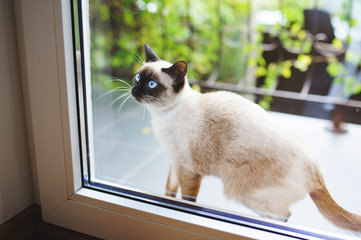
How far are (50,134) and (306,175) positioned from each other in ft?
2.03

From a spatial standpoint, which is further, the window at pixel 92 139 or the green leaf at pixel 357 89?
the green leaf at pixel 357 89

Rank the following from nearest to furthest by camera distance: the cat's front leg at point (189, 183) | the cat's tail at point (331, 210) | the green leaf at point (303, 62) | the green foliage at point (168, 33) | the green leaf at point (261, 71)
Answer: the cat's tail at point (331, 210) < the cat's front leg at point (189, 183) < the green foliage at point (168, 33) < the green leaf at point (303, 62) < the green leaf at point (261, 71)

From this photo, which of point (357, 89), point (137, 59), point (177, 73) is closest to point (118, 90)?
point (137, 59)

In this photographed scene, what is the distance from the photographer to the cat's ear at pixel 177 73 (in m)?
0.65

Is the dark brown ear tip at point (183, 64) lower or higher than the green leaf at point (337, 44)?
lower

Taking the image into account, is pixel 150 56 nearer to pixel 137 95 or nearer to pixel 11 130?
Result: pixel 137 95

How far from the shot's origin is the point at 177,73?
2.17 ft

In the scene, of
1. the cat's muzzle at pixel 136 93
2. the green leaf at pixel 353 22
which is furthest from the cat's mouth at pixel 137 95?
the green leaf at pixel 353 22

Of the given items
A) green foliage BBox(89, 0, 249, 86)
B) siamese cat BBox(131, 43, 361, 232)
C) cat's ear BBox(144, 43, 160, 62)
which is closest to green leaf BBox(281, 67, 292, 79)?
green foliage BBox(89, 0, 249, 86)

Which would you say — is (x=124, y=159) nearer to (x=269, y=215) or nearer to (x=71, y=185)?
(x=71, y=185)

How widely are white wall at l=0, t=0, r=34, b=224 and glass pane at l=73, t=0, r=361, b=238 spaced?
0.55ft

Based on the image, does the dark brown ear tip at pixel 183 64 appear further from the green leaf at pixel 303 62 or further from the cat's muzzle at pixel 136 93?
the green leaf at pixel 303 62

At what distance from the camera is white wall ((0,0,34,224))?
2.15 feet

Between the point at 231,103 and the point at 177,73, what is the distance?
0.49 feet
